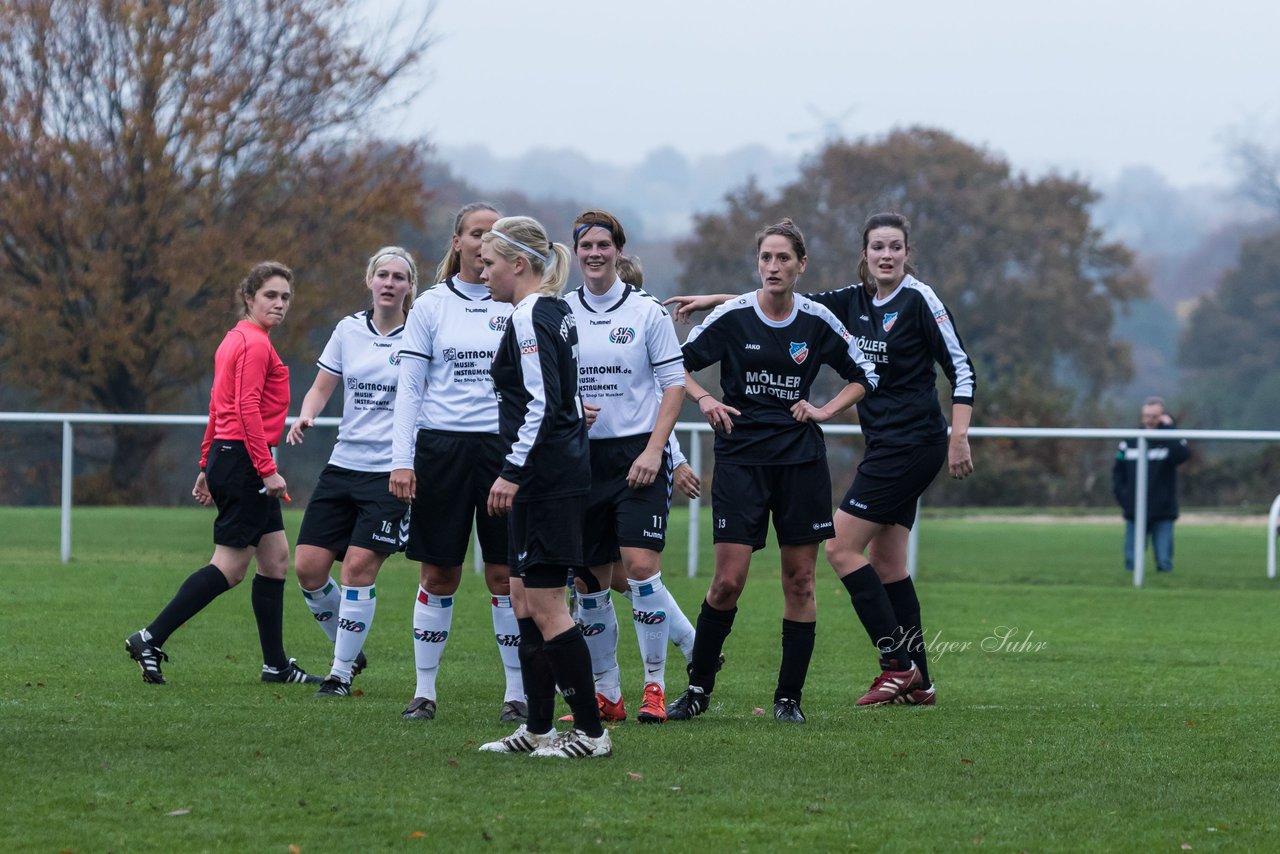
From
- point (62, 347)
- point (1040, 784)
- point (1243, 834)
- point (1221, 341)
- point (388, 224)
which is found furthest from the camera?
point (1221, 341)

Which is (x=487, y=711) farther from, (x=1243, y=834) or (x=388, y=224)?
(x=388, y=224)

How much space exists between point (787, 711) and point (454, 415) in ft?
5.80

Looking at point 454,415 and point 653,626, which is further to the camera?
point 653,626

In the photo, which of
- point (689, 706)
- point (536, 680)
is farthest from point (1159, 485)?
point (536, 680)

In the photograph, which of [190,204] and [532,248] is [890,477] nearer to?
[532,248]

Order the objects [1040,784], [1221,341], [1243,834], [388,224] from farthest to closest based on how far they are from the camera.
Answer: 1. [1221,341]
2. [388,224]
3. [1040,784]
4. [1243,834]

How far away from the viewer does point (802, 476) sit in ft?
21.7

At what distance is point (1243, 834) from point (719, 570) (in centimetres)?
249

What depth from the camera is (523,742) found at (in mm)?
5730

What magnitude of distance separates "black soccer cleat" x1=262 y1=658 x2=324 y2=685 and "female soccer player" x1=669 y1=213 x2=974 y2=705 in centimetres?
248

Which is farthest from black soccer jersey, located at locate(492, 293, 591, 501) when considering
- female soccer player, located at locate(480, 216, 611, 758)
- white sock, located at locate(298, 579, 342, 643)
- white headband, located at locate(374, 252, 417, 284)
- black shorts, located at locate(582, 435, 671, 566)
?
white sock, located at locate(298, 579, 342, 643)

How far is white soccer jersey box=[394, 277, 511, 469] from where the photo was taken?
21.3 ft

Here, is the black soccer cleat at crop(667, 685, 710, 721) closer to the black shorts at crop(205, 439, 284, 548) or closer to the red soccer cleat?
the red soccer cleat

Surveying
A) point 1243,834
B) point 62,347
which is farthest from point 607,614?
point 62,347
